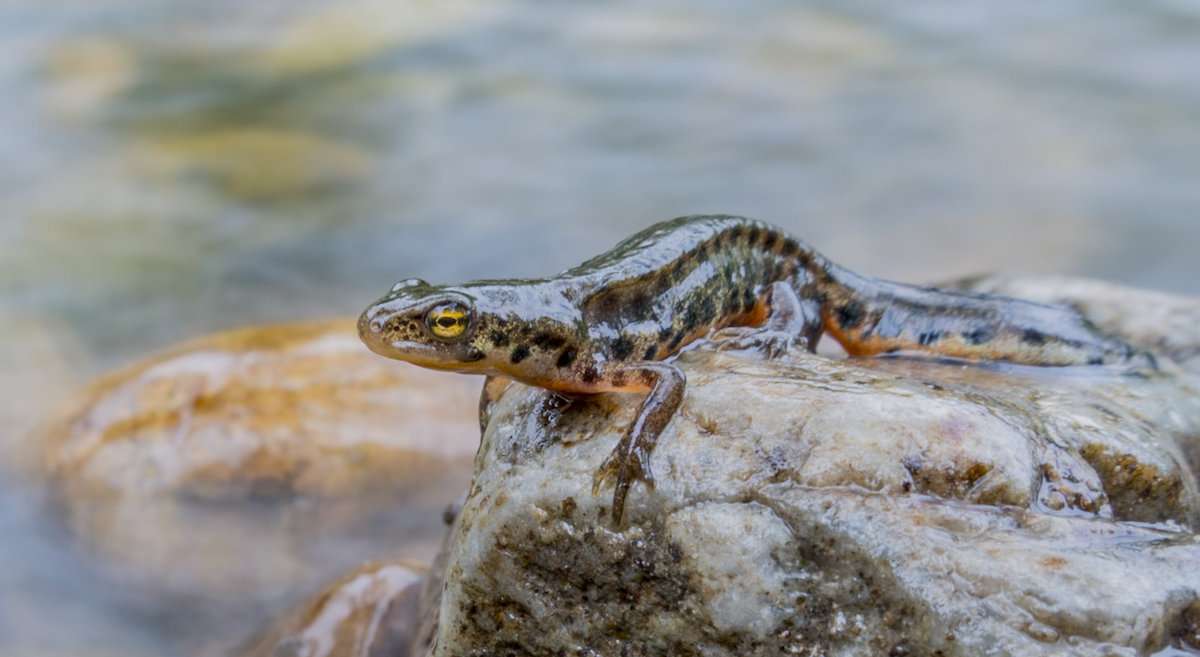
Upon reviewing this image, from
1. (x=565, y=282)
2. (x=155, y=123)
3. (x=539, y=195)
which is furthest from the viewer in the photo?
(x=155, y=123)

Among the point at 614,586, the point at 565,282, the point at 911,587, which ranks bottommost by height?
the point at 614,586

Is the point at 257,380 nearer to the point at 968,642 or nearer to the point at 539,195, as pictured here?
the point at 968,642

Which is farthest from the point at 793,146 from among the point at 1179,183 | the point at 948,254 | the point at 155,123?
the point at 155,123

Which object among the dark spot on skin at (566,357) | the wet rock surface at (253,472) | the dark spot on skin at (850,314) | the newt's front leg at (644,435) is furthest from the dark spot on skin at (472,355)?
the wet rock surface at (253,472)

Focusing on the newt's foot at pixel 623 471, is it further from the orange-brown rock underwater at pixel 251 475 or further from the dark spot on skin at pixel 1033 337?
the orange-brown rock underwater at pixel 251 475

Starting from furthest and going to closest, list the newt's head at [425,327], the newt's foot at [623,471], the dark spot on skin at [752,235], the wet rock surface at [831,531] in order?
the dark spot on skin at [752,235], the newt's head at [425,327], the newt's foot at [623,471], the wet rock surface at [831,531]

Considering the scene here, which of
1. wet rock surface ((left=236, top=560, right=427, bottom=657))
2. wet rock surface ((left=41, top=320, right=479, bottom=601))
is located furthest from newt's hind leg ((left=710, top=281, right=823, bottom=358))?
wet rock surface ((left=41, top=320, right=479, bottom=601))
